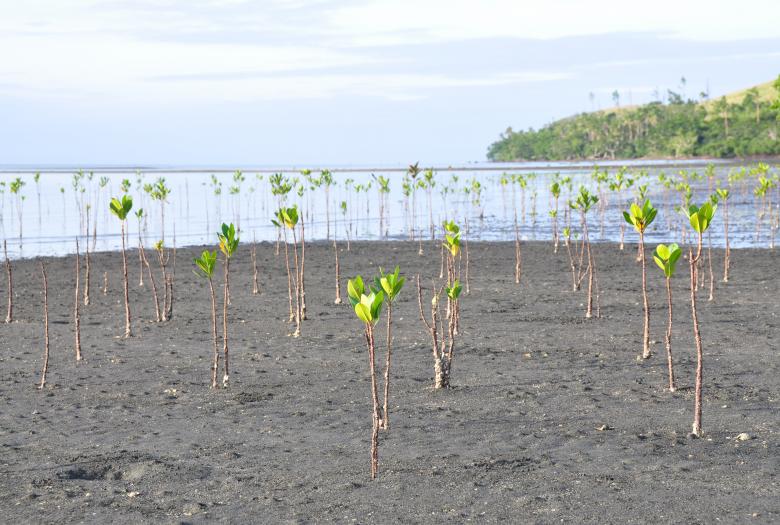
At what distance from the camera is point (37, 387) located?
11.2 metres

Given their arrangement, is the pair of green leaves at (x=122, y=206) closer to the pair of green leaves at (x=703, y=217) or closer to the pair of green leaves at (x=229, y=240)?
the pair of green leaves at (x=229, y=240)

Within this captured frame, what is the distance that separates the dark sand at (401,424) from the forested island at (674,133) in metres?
104

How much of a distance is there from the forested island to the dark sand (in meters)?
104

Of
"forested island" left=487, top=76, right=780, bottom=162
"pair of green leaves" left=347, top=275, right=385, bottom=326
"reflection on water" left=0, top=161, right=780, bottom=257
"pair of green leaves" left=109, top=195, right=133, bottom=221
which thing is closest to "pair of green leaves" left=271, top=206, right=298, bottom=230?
"pair of green leaves" left=109, top=195, right=133, bottom=221

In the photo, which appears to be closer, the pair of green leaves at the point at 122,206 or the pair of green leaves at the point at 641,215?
the pair of green leaves at the point at 641,215

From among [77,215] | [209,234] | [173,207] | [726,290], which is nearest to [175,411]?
[726,290]

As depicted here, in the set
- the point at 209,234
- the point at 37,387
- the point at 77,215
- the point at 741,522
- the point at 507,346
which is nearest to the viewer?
the point at 741,522

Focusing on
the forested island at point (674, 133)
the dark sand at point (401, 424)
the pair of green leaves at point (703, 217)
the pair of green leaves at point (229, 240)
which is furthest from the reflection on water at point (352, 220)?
the forested island at point (674, 133)

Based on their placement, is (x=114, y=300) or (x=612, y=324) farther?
(x=114, y=300)

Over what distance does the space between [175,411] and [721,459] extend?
18.0ft

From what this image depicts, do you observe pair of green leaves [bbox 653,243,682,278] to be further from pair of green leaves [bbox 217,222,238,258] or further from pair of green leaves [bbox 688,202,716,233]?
pair of green leaves [bbox 217,222,238,258]

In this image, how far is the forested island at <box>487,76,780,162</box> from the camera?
123 meters

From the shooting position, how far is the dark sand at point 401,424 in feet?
23.2

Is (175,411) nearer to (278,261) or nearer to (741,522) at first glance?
(741,522)
